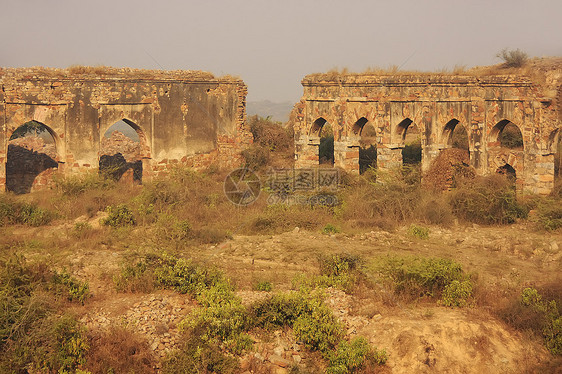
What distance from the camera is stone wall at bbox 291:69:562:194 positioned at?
15633mm

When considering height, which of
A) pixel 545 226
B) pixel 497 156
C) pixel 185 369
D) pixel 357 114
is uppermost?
pixel 357 114

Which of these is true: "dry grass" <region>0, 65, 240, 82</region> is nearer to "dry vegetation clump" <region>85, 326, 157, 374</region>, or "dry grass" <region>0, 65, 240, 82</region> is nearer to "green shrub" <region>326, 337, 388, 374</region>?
"dry vegetation clump" <region>85, 326, 157, 374</region>

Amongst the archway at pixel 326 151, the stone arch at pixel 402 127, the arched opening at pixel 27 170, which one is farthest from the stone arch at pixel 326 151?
the arched opening at pixel 27 170

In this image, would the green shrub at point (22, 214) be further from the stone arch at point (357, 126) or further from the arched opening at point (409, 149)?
the arched opening at point (409, 149)

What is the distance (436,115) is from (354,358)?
34.5ft

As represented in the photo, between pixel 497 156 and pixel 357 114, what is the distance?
4.27 metres

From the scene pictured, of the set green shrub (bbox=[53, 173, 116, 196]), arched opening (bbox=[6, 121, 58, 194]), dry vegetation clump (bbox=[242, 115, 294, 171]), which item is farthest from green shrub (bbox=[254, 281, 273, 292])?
arched opening (bbox=[6, 121, 58, 194])

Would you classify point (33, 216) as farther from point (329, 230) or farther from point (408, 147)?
point (408, 147)

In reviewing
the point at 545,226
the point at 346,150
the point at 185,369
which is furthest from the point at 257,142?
the point at 185,369

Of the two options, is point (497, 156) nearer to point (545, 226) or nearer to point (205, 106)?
point (545, 226)

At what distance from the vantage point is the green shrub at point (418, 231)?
45.9 feet

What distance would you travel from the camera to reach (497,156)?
1639cm

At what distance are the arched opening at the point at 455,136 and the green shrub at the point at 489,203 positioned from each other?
249 centimetres

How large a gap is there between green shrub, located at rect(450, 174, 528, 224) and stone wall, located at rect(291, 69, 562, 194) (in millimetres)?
1050
